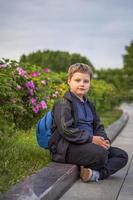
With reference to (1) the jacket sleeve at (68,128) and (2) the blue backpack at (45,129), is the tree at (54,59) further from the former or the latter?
(1) the jacket sleeve at (68,128)

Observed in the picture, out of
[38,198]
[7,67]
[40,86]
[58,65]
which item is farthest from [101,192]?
[58,65]

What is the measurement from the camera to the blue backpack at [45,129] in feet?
23.4

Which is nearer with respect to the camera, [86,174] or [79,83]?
[86,174]

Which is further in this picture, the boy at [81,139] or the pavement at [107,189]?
the boy at [81,139]

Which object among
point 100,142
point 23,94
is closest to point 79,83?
point 100,142

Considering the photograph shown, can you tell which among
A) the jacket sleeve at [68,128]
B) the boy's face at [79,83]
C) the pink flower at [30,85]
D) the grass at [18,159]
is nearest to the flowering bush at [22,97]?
the pink flower at [30,85]

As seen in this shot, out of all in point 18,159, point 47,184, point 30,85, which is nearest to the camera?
point 47,184

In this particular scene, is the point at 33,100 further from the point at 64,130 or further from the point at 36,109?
the point at 64,130

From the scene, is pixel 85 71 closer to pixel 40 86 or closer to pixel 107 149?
pixel 107 149

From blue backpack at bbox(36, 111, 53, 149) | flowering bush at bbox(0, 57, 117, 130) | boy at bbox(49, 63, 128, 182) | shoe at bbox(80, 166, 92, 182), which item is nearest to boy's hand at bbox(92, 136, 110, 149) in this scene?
boy at bbox(49, 63, 128, 182)

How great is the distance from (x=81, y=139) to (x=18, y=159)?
82 cm

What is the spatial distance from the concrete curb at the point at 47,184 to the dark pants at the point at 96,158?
119 millimetres

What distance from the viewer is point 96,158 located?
686cm

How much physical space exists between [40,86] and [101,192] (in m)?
5.19
